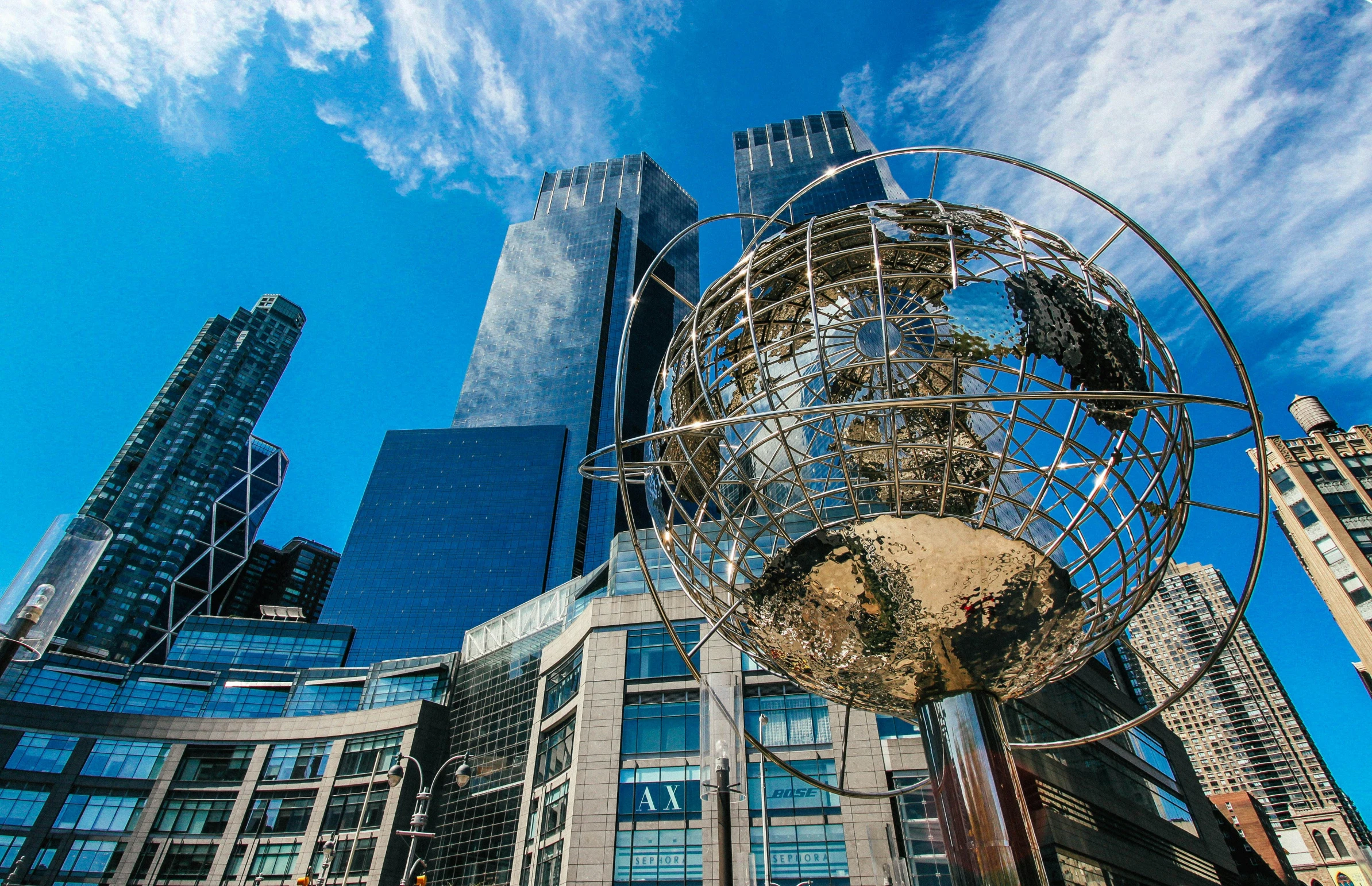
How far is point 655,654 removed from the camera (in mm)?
24828

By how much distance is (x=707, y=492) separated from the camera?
3.85 m

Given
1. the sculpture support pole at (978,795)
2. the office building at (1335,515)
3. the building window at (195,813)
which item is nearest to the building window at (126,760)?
the building window at (195,813)

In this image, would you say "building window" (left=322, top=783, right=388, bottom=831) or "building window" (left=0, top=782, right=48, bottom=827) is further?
"building window" (left=322, top=783, right=388, bottom=831)

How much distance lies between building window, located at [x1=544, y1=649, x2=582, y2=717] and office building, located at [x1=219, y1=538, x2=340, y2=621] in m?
106

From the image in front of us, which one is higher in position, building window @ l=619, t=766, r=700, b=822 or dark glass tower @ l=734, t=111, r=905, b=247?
dark glass tower @ l=734, t=111, r=905, b=247

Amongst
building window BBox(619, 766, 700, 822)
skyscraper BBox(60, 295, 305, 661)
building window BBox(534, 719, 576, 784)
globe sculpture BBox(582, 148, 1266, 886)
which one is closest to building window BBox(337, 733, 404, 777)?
building window BBox(534, 719, 576, 784)

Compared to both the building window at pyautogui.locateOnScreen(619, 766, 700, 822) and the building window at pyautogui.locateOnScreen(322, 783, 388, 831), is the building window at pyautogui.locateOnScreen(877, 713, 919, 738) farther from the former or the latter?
the building window at pyautogui.locateOnScreen(322, 783, 388, 831)

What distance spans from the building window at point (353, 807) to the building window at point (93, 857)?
1048 cm

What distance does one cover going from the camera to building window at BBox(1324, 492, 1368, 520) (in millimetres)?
42188

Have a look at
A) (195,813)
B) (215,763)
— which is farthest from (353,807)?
(215,763)

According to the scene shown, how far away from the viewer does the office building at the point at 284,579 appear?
118 m

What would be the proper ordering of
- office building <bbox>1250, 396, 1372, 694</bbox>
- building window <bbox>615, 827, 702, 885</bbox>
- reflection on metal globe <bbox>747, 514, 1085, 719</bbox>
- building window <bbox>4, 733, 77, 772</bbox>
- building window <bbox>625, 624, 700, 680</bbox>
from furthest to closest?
office building <bbox>1250, 396, 1372, 694</bbox> < building window <bbox>4, 733, 77, 772</bbox> < building window <bbox>625, 624, 700, 680</bbox> < building window <bbox>615, 827, 702, 885</bbox> < reflection on metal globe <bbox>747, 514, 1085, 719</bbox>

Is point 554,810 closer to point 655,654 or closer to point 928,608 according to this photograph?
point 655,654

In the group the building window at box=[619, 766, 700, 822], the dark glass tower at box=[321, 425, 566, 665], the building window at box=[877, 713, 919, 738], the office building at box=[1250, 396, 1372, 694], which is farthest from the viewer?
the dark glass tower at box=[321, 425, 566, 665]
